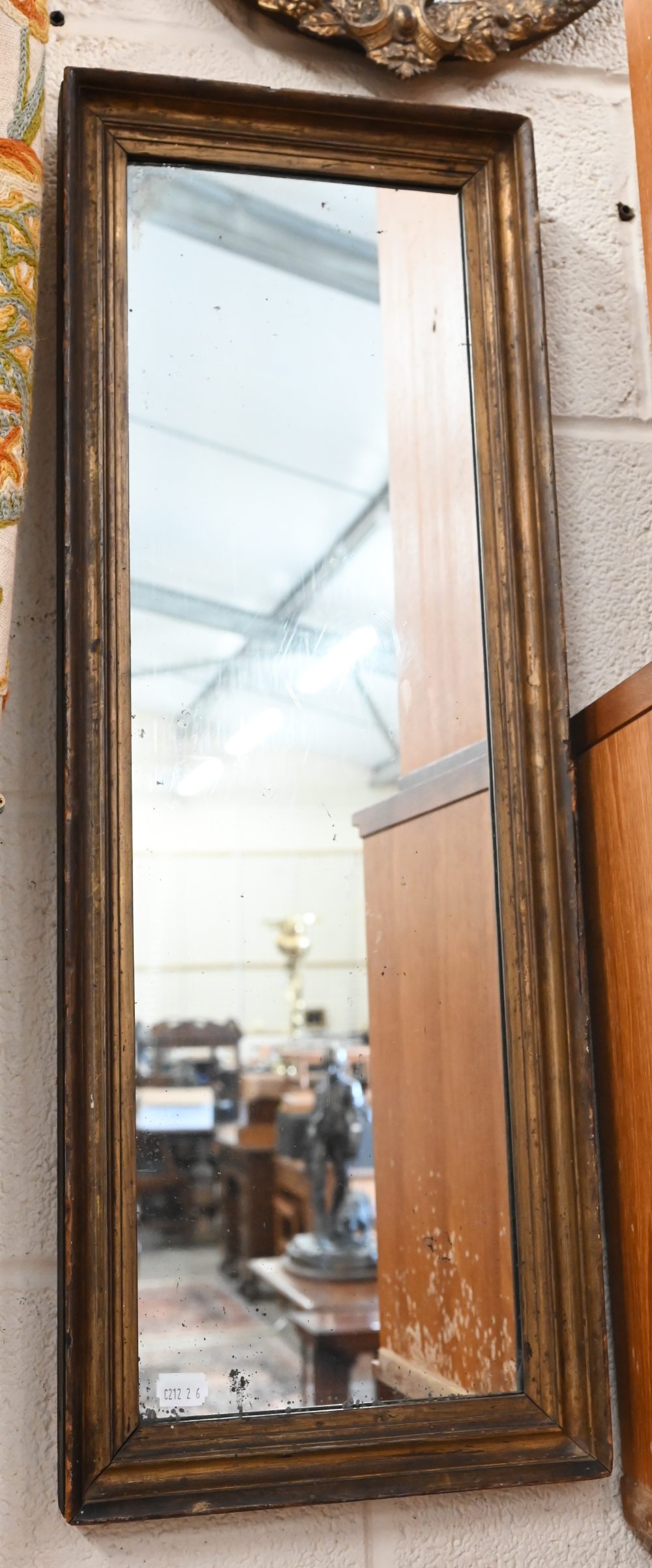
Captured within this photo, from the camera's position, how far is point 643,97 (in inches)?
31.7

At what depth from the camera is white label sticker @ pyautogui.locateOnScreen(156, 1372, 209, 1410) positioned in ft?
2.44

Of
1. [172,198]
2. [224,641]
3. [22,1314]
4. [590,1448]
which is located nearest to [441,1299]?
[590,1448]

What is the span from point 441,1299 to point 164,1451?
0.18 metres

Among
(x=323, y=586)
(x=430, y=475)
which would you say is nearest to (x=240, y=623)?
(x=323, y=586)

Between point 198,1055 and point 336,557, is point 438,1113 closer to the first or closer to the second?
point 198,1055

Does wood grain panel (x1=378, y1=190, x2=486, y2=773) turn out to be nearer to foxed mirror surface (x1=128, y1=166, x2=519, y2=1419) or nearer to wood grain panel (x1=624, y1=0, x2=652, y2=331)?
foxed mirror surface (x1=128, y1=166, x2=519, y2=1419)

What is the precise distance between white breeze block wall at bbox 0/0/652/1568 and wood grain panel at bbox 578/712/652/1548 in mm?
68

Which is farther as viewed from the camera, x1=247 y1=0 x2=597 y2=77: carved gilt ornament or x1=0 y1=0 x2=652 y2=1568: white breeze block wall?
x1=247 y1=0 x2=597 y2=77: carved gilt ornament

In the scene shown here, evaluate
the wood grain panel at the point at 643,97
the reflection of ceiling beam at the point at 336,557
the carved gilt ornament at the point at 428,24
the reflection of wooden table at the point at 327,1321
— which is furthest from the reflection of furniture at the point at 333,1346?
the carved gilt ornament at the point at 428,24

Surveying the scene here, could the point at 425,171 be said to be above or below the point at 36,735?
above

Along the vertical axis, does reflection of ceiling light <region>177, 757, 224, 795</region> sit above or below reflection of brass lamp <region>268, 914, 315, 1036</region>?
above

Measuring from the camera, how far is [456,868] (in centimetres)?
84

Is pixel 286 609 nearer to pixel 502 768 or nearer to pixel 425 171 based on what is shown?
pixel 502 768

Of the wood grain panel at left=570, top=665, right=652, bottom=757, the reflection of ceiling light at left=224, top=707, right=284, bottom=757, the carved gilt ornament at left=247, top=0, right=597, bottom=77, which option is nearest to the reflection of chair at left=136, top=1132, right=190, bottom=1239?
the reflection of ceiling light at left=224, top=707, right=284, bottom=757
